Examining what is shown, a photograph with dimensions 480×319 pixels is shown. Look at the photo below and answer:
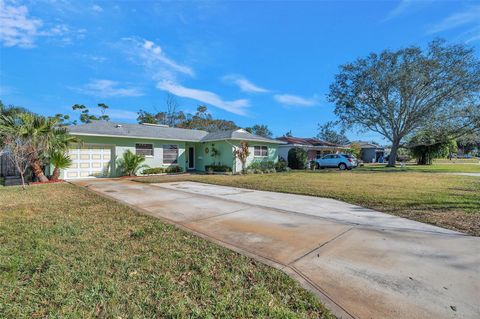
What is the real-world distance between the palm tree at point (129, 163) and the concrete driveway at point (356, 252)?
379 inches

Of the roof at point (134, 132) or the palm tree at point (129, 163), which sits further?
the palm tree at point (129, 163)

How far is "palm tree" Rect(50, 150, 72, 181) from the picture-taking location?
1254cm

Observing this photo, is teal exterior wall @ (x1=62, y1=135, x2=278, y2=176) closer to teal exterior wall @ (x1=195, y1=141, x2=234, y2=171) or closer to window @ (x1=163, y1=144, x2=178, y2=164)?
teal exterior wall @ (x1=195, y1=141, x2=234, y2=171)

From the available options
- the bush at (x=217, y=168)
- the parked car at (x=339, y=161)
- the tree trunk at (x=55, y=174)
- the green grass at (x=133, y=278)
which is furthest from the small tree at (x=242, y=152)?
the green grass at (x=133, y=278)

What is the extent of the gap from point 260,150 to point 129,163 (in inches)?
421

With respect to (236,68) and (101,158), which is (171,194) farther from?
(236,68)

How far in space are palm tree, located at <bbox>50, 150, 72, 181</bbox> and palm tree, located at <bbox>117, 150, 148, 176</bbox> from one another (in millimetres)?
2996

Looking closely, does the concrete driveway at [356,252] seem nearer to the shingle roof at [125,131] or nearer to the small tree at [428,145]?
the shingle roof at [125,131]

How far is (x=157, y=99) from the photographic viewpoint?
37.6m

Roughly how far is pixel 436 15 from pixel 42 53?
22051 mm

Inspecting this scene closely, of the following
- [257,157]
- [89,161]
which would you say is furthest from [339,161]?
[89,161]

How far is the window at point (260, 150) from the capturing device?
797 inches

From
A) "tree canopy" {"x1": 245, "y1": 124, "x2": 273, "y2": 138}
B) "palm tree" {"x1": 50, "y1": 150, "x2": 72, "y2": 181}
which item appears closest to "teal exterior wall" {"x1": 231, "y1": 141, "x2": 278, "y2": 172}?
"palm tree" {"x1": 50, "y1": 150, "x2": 72, "y2": 181}

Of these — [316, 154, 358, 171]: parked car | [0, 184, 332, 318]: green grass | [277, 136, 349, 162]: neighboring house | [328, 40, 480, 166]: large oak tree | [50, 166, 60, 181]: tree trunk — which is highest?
[328, 40, 480, 166]: large oak tree
